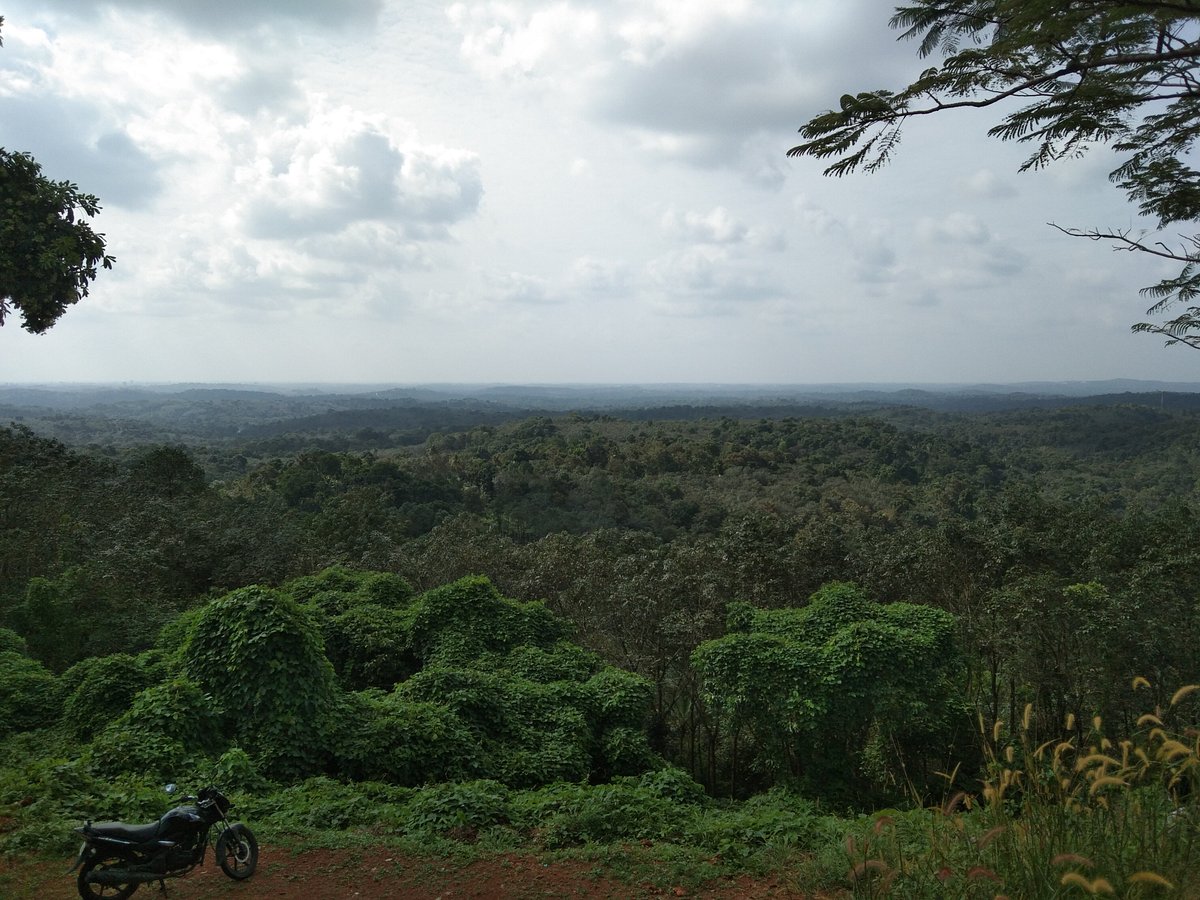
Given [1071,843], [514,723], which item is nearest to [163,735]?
[514,723]

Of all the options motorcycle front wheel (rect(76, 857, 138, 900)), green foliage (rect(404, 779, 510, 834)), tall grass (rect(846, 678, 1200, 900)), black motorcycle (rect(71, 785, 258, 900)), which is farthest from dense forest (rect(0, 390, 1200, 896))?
black motorcycle (rect(71, 785, 258, 900))

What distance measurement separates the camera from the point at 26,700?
980 cm

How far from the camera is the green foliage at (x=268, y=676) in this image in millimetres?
9039

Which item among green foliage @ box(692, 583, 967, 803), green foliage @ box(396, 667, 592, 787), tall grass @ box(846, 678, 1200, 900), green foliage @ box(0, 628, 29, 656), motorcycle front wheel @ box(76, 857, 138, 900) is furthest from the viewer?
green foliage @ box(0, 628, 29, 656)

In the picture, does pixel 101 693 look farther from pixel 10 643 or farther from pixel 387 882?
pixel 387 882

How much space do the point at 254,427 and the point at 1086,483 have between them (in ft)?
531

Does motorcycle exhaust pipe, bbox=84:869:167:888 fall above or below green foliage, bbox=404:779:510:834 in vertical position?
above

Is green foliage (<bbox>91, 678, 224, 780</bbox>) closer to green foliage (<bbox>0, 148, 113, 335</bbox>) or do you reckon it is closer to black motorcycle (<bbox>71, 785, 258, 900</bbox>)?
black motorcycle (<bbox>71, 785, 258, 900</bbox>)

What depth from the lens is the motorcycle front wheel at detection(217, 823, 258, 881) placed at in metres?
5.39

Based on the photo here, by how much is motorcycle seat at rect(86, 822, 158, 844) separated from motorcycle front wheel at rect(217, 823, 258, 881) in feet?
1.69

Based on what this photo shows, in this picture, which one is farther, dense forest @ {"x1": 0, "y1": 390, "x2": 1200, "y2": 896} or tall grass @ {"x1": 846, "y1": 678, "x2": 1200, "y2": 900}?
dense forest @ {"x1": 0, "y1": 390, "x2": 1200, "y2": 896}

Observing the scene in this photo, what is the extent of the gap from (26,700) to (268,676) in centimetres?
383

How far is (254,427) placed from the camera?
16125 cm

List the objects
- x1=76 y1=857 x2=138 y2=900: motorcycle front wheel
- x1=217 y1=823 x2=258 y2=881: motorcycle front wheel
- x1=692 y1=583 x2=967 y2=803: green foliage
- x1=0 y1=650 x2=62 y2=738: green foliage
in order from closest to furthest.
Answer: x1=76 y1=857 x2=138 y2=900: motorcycle front wheel, x1=217 y1=823 x2=258 y2=881: motorcycle front wheel, x1=0 y1=650 x2=62 y2=738: green foliage, x1=692 y1=583 x2=967 y2=803: green foliage
